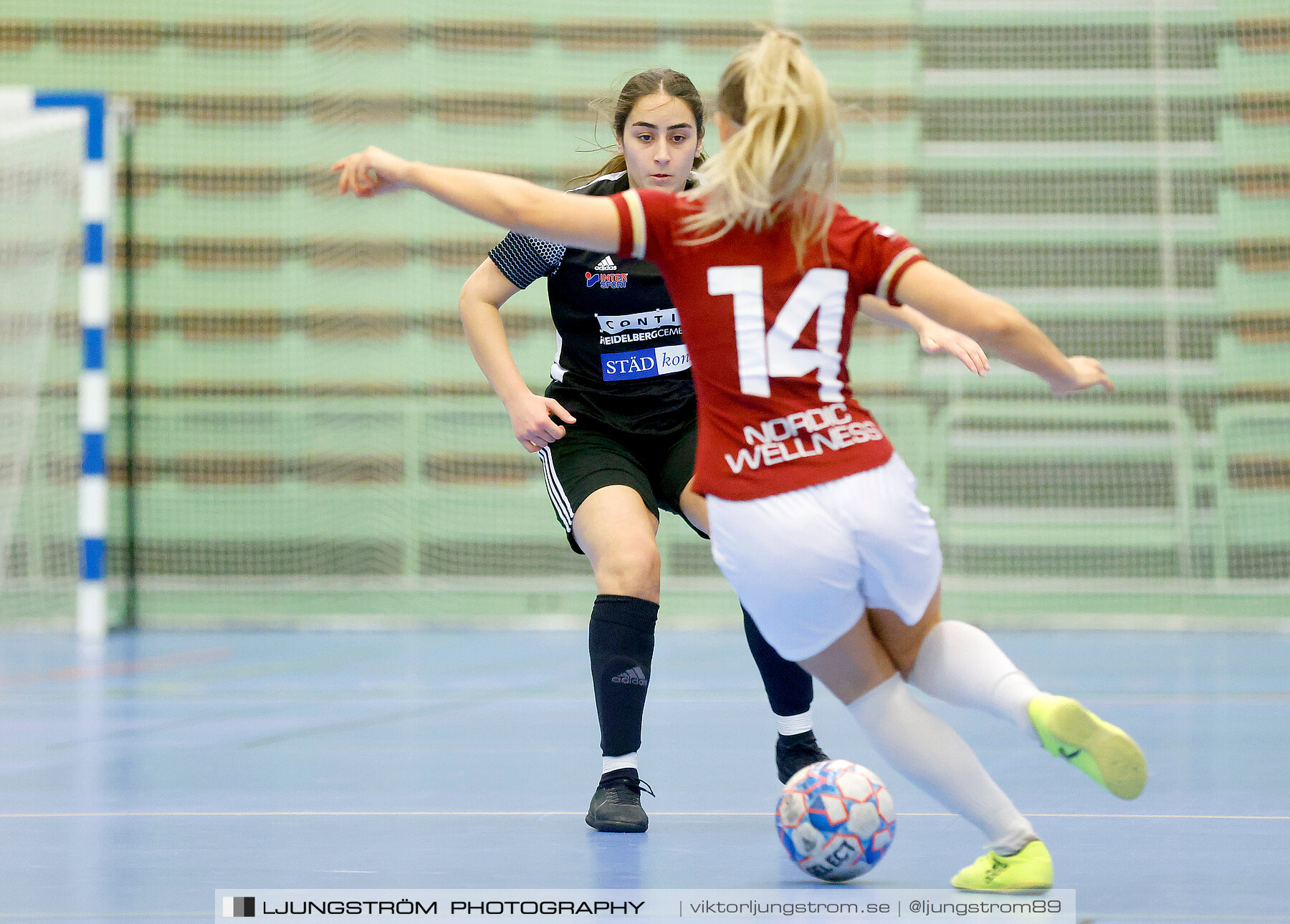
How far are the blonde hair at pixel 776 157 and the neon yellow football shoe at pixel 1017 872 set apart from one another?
41.6 inches

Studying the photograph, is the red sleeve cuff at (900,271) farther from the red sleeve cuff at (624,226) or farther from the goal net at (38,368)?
the goal net at (38,368)

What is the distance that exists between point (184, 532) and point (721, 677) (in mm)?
4560

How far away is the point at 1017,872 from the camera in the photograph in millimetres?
2354

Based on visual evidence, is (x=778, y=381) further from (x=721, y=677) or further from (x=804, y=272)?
(x=721, y=677)

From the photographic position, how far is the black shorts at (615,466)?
333cm

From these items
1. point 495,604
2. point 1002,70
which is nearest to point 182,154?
point 495,604

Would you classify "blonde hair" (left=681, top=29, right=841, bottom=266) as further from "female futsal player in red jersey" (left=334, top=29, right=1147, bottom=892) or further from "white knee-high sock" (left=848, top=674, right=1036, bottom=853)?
"white knee-high sock" (left=848, top=674, right=1036, bottom=853)

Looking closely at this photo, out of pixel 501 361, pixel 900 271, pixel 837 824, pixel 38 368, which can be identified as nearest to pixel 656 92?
pixel 501 361

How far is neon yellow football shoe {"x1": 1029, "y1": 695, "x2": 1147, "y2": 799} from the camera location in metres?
2.15

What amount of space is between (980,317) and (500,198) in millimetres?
791

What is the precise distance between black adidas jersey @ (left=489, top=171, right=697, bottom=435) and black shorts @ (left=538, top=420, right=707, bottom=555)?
1.4 inches

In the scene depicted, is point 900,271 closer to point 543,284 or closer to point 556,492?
point 556,492

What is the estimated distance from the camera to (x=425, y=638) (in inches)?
323

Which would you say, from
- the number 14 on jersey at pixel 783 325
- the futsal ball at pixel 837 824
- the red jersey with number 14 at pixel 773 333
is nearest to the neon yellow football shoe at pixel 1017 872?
the futsal ball at pixel 837 824
